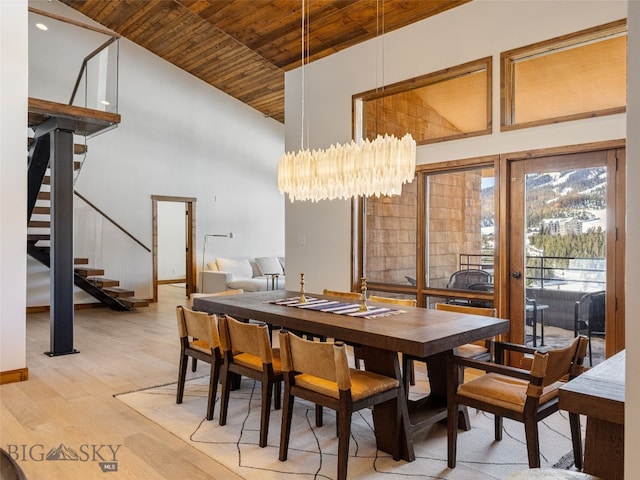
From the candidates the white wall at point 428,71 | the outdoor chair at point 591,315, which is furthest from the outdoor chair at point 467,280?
the white wall at point 428,71

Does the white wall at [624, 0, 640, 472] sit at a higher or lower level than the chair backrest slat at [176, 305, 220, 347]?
higher

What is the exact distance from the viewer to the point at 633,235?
1003 mm

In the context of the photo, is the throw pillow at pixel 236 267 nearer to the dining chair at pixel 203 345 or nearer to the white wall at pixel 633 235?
the dining chair at pixel 203 345

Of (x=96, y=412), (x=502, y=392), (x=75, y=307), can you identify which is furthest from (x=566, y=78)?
(x=75, y=307)

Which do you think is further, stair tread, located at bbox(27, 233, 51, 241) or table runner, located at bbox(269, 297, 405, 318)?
stair tread, located at bbox(27, 233, 51, 241)

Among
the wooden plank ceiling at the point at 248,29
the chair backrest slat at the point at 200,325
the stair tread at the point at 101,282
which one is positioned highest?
the wooden plank ceiling at the point at 248,29

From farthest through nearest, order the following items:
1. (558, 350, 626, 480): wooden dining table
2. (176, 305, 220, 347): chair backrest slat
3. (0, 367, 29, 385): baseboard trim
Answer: (0, 367, 29, 385): baseboard trim → (176, 305, 220, 347): chair backrest slat → (558, 350, 626, 480): wooden dining table

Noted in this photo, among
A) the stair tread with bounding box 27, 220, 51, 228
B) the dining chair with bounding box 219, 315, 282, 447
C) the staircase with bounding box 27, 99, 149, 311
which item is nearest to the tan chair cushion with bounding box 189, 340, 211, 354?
the dining chair with bounding box 219, 315, 282, 447

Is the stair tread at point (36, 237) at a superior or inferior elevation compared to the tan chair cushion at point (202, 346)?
superior

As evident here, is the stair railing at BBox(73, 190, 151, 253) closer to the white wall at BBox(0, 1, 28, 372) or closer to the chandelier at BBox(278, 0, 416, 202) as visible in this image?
the white wall at BBox(0, 1, 28, 372)

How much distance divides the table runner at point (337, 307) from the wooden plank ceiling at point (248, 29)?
3.29 metres

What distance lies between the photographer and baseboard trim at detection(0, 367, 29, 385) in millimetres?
4086

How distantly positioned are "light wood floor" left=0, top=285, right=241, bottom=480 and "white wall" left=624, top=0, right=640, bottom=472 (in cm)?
206

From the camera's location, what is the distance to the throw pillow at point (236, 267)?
9711mm
